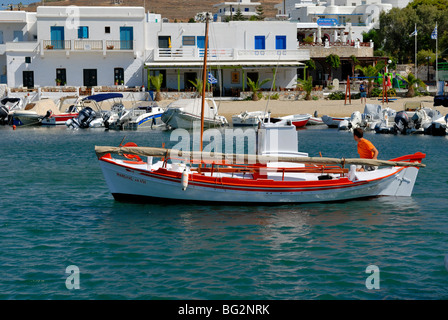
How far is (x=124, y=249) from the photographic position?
17562mm

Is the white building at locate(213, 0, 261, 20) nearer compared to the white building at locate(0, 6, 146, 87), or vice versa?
the white building at locate(0, 6, 146, 87)

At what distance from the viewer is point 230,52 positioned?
66.2 meters

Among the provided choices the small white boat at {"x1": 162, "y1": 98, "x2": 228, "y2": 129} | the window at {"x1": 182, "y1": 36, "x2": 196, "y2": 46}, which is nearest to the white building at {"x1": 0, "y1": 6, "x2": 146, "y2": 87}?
the window at {"x1": 182, "y1": 36, "x2": 196, "y2": 46}

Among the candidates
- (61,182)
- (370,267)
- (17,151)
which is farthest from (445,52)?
(370,267)

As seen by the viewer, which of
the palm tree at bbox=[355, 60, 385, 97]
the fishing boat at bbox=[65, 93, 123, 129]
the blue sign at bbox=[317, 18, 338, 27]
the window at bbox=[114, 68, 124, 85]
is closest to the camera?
the fishing boat at bbox=[65, 93, 123, 129]

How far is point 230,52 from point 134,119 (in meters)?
16.2

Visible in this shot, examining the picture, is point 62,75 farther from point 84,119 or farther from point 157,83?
point 84,119

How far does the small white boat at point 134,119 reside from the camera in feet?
176

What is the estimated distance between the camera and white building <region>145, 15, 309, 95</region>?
65375 millimetres

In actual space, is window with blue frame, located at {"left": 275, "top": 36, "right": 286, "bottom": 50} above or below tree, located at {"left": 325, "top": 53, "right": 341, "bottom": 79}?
above

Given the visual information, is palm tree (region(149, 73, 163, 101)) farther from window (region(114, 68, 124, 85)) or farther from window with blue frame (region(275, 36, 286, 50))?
window with blue frame (region(275, 36, 286, 50))

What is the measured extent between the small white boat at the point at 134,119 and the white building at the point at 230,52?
10.4m
